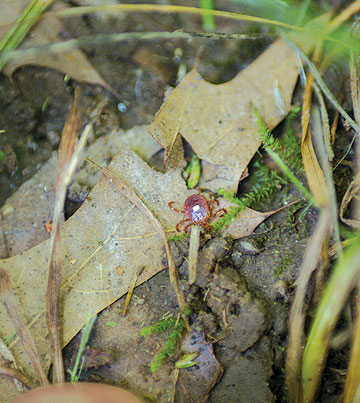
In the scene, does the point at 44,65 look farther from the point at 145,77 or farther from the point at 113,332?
the point at 113,332

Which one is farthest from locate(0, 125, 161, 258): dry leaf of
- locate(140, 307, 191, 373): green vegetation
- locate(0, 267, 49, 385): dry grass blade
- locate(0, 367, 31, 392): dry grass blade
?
locate(140, 307, 191, 373): green vegetation

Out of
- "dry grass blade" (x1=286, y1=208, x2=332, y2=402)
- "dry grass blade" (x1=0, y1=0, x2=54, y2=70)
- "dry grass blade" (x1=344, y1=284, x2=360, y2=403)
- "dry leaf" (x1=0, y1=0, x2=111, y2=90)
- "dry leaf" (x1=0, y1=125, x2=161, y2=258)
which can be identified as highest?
"dry grass blade" (x1=0, y1=0, x2=54, y2=70)

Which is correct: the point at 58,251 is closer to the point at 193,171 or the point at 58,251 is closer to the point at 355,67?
the point at 193,171

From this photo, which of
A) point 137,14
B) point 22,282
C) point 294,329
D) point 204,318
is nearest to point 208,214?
point 204,318

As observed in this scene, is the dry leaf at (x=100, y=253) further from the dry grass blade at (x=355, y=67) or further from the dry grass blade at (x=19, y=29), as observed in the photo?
the dry grass blade at (x=355, y=67)

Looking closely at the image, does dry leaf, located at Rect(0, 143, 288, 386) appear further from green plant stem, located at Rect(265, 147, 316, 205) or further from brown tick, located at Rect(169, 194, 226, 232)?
green plant stem, located at Rect(265, 147, 316, 205)

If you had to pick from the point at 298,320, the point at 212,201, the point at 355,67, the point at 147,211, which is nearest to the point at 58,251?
the point at 147,211
